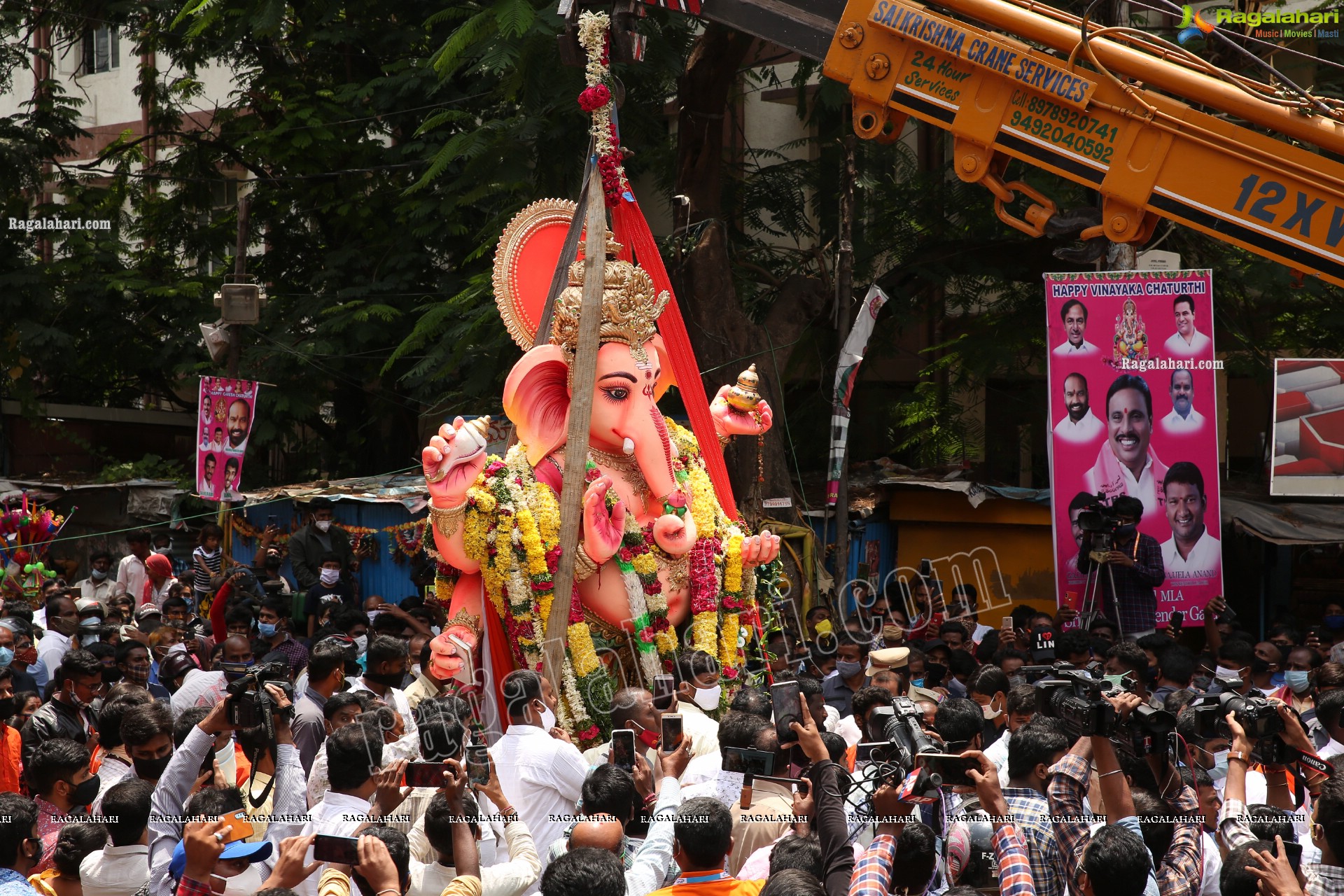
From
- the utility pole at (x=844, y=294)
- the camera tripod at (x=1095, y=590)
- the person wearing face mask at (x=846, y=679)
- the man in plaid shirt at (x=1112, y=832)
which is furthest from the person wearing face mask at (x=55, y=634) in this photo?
the camera tripod at (x=1095, y=590)

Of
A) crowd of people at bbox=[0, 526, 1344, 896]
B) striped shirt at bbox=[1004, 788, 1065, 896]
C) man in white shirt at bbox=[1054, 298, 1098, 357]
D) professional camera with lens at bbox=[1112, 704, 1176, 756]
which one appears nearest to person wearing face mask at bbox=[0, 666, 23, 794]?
crowd of people at bbox=[0, 526, 1344, 896]

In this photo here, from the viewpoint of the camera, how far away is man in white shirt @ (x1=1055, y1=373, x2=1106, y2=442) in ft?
36.0

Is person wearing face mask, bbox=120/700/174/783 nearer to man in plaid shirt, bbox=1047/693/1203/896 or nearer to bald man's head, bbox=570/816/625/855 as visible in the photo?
bald man's head, bbox=570/816/625/855

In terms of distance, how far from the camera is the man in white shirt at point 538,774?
17.5 ft

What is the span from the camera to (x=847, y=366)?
11.9 m

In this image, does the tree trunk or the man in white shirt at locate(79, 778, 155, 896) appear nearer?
the man in white shirt at locate(79, 778, 155, 896)

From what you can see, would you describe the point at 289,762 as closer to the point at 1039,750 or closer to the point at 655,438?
the point at 1039,750

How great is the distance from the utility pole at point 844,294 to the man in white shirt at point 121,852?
8691 mm

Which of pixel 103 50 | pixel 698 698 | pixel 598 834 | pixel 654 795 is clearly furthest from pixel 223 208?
pixel 598 834

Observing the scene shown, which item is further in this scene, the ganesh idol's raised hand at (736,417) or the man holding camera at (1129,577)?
the man holding camera at (1129,577)

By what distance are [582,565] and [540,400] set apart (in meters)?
1.06

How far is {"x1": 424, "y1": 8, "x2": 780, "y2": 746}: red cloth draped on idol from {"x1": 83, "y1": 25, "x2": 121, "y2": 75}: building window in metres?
17.0

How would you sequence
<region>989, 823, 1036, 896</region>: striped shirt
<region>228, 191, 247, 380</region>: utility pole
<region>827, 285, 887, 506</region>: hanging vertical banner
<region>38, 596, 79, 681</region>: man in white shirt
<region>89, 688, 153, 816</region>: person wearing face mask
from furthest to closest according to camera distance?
<region>228, 191, 247, 380</region>: utility pole < <region>827, 285, 887, 506</region>: hanging vertical banner < <region>38, 596, 79, 681</region>: man in white shirt < <region>89, 688, 153, 816</region>: person wearing face mask < <region>989, 823, 1036, 896</region>: striped shirt

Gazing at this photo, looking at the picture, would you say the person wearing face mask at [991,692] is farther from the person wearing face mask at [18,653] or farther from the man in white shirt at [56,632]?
the man in white shirt at [56,632]
